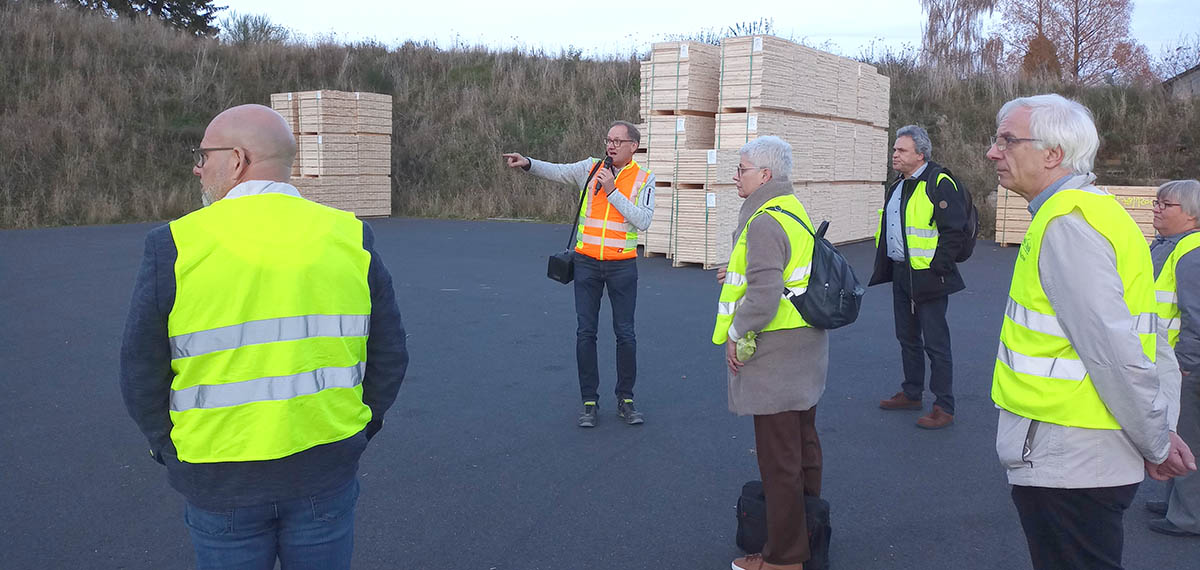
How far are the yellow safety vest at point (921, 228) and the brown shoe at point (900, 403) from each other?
99 cm

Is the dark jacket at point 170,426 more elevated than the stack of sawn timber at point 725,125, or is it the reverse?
the stack of sawn timber at point 725,125

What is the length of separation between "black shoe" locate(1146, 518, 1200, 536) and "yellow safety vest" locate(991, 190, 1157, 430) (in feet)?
7.54

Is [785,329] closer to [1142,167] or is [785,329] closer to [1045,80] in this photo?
[1142,167]

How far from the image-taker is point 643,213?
5984 mm

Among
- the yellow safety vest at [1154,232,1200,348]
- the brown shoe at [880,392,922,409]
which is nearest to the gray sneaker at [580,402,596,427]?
the brown shoe at [880,392,922,409]

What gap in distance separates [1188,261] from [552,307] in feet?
22.7

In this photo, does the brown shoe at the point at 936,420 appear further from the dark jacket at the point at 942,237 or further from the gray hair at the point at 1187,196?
the gray hair at the point at 1187,196

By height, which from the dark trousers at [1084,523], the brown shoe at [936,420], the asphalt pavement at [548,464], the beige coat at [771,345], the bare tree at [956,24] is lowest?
the asphalt pavement at [548,464]

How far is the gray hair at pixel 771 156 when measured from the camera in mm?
3918

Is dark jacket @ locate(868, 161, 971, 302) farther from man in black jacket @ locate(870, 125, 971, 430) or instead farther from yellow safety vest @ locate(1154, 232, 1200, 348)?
yellow safety vest @ locate(1154, 232, 1200, 348)

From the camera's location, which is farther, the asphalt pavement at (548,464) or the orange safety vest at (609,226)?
the orange safety vest at (609,226)

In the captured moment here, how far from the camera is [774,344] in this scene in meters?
3.80

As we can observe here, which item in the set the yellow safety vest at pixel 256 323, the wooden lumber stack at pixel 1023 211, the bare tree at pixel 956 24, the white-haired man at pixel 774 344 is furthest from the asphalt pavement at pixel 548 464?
the bare tree at pixel 956 24

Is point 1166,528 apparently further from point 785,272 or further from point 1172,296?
point 785,272
